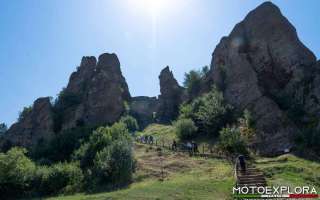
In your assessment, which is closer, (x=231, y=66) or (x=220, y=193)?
(x=220, y=193)

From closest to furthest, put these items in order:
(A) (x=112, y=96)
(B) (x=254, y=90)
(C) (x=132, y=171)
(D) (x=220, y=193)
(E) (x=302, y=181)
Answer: (D) (x=220, y=193), (E) (x=302, y=181), (C) (x=132, y=171), (B) (x=254, y=90), (A) (x=112, y=96)

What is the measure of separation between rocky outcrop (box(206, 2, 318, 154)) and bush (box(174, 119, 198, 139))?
8267mm

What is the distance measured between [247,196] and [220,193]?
2.35m

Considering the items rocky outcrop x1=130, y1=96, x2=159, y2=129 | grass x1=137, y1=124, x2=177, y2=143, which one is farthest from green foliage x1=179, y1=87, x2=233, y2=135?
rocky outcrop x1=130, y1=96, x2=159, y2=129

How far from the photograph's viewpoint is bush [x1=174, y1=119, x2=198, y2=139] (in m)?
58.1

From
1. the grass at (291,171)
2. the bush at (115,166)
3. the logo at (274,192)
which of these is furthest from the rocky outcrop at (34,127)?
the logo at (274,192)

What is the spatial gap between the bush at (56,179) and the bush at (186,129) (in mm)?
21711

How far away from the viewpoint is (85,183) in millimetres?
37781

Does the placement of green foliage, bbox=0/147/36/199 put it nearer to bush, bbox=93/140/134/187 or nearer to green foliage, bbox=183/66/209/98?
bush, bbox=93/140/134/187

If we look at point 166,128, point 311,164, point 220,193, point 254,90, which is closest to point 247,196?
point 220,193

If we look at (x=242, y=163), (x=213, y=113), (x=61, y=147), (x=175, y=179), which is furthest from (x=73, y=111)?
(x=242, y=163)

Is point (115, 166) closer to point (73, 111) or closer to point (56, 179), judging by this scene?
point (56, 179)

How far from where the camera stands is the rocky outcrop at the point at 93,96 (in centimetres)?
7138

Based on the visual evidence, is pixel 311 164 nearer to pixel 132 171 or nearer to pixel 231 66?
pixel 132 171
